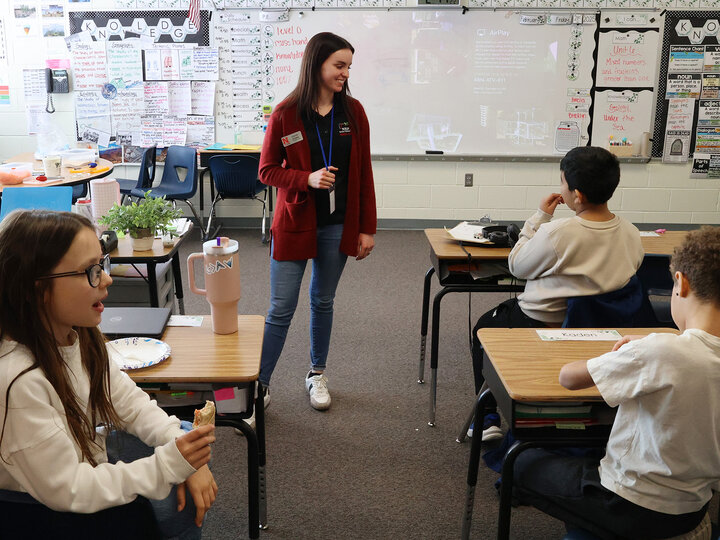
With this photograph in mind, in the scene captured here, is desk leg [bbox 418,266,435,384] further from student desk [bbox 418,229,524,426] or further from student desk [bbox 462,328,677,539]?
student desk [bbox 462,328,677,539]

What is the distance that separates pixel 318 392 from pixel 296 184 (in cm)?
93

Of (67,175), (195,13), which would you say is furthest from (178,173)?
(67,175)

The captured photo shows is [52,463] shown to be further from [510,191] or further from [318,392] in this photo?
[510,191]

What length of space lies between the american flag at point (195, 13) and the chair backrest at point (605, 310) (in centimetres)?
480

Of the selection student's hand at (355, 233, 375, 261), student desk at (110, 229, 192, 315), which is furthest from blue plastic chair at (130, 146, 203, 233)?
student's hand at (355, 233, 375, 261)

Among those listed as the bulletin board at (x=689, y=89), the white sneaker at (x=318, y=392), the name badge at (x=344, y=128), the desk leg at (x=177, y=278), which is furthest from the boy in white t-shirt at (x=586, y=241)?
the bulletin board at (x=689, y=89)

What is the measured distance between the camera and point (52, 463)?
121 cm

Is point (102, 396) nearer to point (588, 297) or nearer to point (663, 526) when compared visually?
point (663, 526)

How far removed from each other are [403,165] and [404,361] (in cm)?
302

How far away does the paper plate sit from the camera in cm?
179

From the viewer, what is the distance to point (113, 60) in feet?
20.1

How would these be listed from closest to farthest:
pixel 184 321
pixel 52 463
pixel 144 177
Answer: pixel 52 463, pixel 184 321, pixel 144 177

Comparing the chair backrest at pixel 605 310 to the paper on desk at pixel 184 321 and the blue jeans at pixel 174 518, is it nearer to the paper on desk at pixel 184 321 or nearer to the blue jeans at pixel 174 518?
the paper on desk at pixel 184 321

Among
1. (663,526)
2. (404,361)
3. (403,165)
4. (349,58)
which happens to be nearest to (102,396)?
(663,526)
